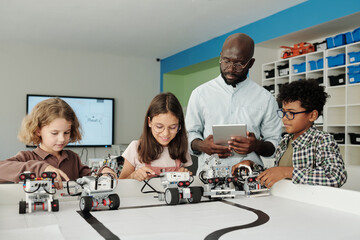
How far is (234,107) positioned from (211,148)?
1.00 feet

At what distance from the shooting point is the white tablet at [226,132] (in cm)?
168

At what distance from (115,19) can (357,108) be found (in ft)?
10.7

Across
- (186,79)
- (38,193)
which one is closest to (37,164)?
(38,193)

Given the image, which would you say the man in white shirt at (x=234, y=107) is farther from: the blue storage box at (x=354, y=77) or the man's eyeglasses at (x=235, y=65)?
the blue storage box at (x=354, y=77)

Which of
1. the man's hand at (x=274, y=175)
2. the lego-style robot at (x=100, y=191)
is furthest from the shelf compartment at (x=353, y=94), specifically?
the lego-style robot at (x=100, y=191)

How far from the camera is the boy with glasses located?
4.85 feet

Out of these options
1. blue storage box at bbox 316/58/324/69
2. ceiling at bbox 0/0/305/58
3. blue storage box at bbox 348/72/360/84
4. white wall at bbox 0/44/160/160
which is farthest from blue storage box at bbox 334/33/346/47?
white wall at bbox 0/44/160/160

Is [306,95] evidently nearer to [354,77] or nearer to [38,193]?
[38,193]

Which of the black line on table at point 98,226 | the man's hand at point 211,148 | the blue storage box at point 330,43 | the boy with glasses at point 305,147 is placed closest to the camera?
the black line on table at point 98,226

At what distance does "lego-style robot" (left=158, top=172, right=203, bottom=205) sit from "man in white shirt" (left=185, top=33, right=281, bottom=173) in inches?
15.7

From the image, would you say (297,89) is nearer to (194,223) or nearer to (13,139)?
(194,223)

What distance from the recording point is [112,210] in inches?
49.9

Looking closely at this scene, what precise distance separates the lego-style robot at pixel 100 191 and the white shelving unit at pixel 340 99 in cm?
345

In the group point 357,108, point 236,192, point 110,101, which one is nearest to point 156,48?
point 110,101
